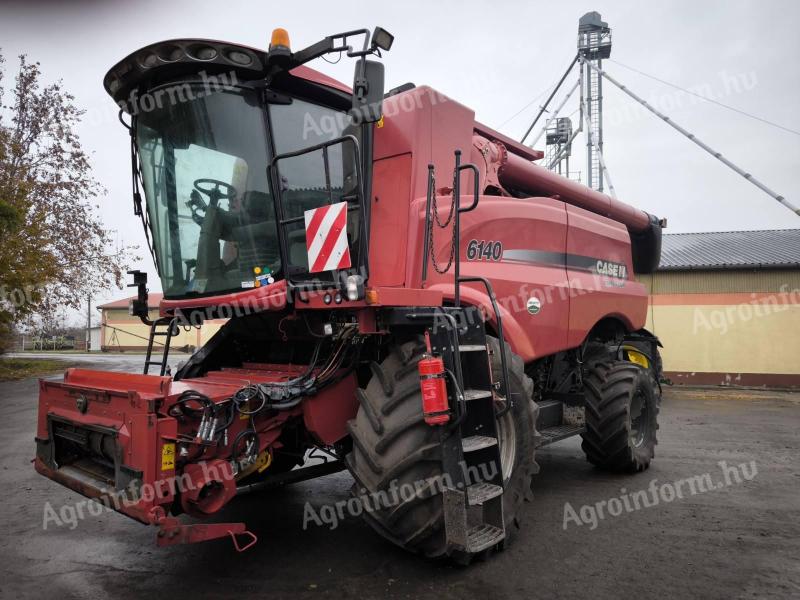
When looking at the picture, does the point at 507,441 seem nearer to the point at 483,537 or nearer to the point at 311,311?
the point at 483,537

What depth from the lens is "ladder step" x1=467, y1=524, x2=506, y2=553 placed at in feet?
10.9

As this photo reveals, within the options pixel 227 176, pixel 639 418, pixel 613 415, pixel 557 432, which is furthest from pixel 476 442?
pixel 639 418

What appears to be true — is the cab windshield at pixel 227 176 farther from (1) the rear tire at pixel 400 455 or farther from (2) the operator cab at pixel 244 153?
(1) the rear tire at pixel 400 455

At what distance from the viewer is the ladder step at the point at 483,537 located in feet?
10.9

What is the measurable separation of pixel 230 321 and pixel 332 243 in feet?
4.85

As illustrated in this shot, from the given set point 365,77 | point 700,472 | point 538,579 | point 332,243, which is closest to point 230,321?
point 332,243

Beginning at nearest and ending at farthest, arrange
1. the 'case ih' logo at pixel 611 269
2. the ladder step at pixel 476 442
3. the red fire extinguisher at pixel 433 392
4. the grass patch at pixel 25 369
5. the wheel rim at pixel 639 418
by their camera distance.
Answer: the red fire extinguisher at pixel 433 392 < the ladder step at pixel 476 442 < the wheel rim at pixel 639 418 < the 'case ih' logo at pixel 611 269 < the grass patch at pixel 25 369

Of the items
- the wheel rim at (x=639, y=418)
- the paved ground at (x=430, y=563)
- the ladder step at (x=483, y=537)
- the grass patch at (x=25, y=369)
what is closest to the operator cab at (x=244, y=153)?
the ladder step at (x=483, y=537)

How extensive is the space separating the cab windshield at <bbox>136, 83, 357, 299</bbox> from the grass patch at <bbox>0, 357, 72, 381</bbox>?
14800mm

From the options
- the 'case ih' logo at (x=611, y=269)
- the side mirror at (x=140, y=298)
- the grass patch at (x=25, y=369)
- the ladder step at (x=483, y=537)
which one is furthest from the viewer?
the grass patch at (x=25, y=369)

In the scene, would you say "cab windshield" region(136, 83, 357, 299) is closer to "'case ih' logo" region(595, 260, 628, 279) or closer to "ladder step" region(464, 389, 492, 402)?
"ladder step" region(464, 389, 492, 402)

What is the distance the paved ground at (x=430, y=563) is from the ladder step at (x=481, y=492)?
47 centimetres

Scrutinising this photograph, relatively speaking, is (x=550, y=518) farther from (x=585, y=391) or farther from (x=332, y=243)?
(x=332, y=243)

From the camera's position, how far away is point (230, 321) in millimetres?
4699
